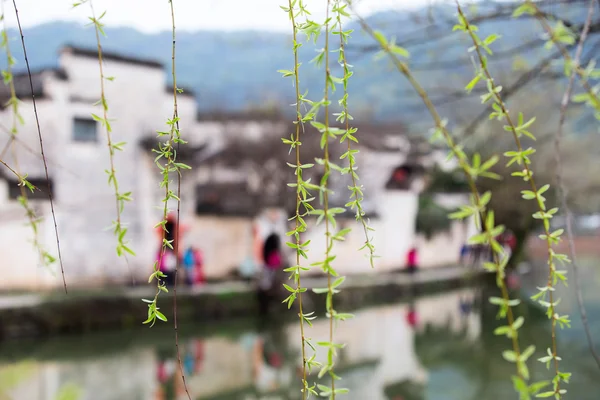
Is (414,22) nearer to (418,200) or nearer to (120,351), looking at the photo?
(120,351)

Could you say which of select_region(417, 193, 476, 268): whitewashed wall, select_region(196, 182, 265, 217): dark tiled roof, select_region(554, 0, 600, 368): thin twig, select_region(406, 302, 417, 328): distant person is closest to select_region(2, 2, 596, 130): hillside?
select_region(196, 182, 265, 217): dark tiled roof

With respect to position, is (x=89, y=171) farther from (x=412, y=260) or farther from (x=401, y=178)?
(x=412, y=260)

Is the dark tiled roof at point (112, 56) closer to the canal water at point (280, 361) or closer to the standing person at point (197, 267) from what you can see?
the standing person at point (197, 267)

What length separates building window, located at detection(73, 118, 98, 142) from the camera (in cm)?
638

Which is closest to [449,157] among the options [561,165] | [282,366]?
[561,165]

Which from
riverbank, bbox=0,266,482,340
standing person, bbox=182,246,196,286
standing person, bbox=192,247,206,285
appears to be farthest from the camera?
standing person, bbox=192,247,206,285

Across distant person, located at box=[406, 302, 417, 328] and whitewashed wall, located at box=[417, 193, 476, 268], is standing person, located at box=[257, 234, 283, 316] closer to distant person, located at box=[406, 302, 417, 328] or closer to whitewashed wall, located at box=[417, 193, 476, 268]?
distant person, located at box=[406, 302, 417, 328]

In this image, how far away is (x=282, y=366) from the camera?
14.7 feet

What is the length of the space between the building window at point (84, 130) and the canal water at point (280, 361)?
223 cm

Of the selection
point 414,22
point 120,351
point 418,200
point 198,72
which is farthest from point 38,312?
point 198,72

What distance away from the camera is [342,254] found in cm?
866

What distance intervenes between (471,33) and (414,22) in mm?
1311

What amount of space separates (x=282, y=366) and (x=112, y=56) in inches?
150

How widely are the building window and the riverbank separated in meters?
1.57
